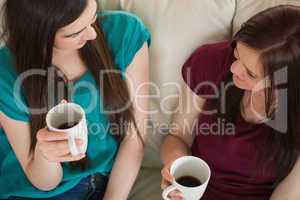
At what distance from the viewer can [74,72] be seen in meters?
1.21

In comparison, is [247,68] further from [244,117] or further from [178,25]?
[178,25]

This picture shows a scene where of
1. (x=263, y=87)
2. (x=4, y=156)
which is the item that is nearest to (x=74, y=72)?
Result: (x=4, y=156)

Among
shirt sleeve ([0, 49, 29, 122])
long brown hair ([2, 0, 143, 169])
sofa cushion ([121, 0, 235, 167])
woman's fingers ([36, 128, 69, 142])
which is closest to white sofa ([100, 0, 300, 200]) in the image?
sofa cushion ([121, 0, 235, 167])

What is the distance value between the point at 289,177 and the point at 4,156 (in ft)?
2.76

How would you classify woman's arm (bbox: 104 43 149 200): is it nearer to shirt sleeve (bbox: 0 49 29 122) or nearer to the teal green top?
the teal green top

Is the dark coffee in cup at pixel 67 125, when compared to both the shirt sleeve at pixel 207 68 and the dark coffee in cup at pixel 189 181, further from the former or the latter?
the shirt sleeve at pixel 207 68

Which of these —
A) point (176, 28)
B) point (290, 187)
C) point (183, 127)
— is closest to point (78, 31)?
point (176, 28)

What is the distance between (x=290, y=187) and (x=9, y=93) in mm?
778

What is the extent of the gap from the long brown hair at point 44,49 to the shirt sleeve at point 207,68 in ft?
0.63

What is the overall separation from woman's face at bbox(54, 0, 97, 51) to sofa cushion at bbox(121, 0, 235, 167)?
27 centimetres

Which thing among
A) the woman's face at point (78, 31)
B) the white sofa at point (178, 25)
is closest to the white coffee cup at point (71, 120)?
the woman's face at point (78, 31)

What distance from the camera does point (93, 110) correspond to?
4.05 ft

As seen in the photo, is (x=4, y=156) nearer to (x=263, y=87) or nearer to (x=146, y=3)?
(x=146, y=3)

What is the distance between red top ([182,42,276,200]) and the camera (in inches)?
45.9
